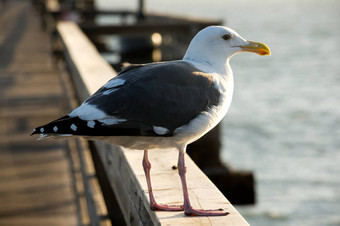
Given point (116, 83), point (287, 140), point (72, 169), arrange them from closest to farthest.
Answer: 1. point (116, 83)
2. point (72, 169)
3. point (287, 140)

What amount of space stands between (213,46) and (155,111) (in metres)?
0.53

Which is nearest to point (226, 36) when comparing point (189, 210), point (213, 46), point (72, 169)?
point (213, 46)

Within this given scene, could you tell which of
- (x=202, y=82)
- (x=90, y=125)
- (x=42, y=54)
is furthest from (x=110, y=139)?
(x=42, y=54)

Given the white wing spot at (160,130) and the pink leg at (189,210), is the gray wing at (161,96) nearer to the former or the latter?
the white wing spot at (160,130)

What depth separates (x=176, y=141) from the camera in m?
2.72

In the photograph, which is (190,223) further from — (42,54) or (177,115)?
(42,54)

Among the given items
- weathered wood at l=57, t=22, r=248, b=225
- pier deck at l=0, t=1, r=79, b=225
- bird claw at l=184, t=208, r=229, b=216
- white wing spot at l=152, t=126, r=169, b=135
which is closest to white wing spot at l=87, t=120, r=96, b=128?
white wing spot at l=152, t=126, r=169, b=135

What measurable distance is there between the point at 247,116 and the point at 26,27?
958cm

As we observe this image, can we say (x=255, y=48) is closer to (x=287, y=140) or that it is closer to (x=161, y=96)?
(x=161, y=96)

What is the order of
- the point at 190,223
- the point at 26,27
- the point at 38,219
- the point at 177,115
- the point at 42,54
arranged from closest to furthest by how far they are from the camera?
the point at 190,223 → the point at 177,115 → the point at 38,219 → the point at 42,54 → the point at 26,27

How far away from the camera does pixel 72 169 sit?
679cm

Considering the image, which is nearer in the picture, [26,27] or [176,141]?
[176,141]

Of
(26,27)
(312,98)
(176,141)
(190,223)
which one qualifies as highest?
(176,141)

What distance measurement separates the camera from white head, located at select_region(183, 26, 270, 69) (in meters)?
2.96
